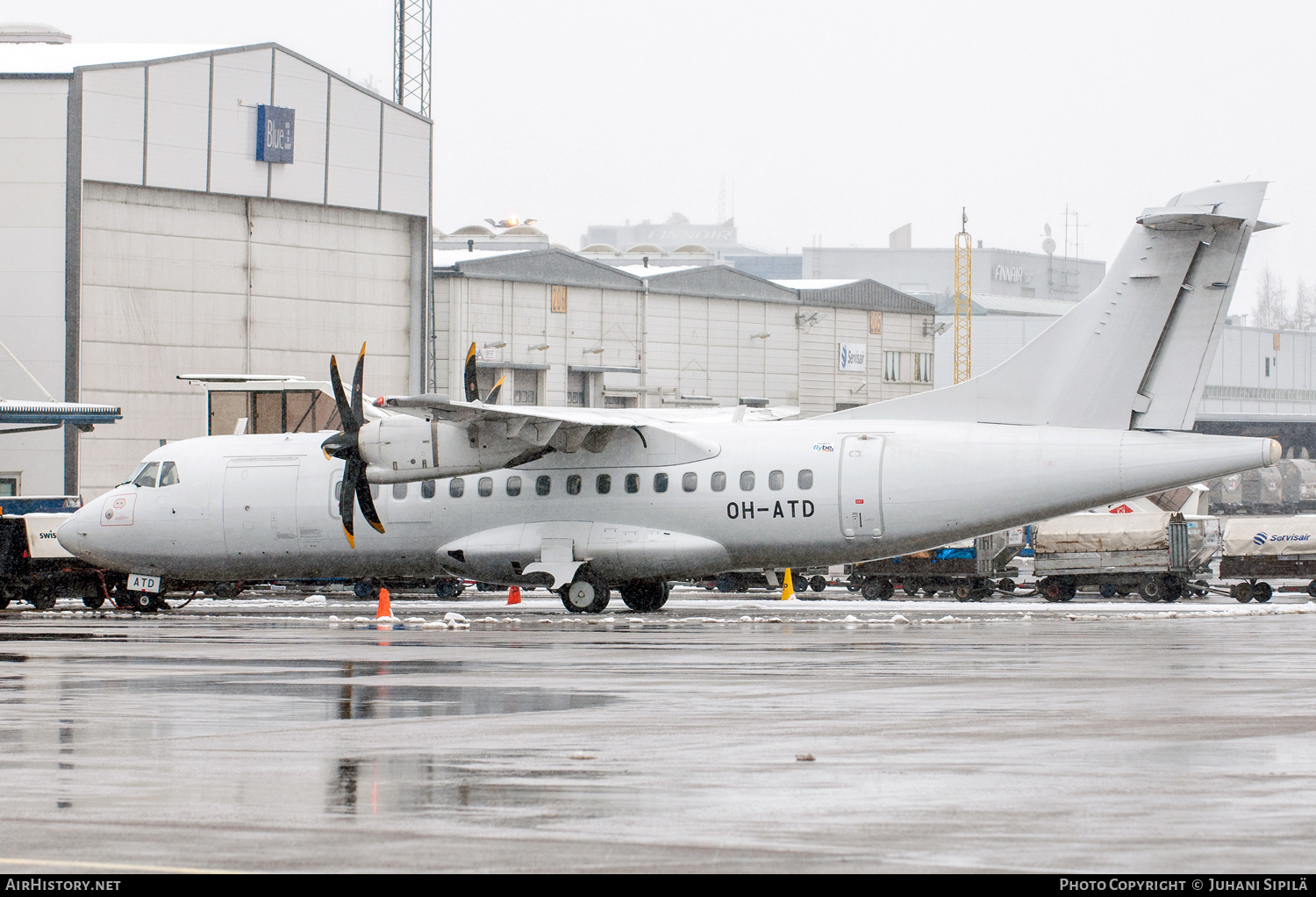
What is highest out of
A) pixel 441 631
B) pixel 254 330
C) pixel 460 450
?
pixel 254 330

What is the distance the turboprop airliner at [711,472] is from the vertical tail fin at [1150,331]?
1.4 inches

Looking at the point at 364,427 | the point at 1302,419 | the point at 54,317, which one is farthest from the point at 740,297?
the point at 1302,419

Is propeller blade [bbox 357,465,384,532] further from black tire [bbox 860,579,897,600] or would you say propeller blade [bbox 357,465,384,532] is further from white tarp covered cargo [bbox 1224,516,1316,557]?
white tarp covered cargo [bbox 1224,516,1316,557]

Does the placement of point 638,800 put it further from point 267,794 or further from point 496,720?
point 496,720

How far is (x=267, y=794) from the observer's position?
31.5ft

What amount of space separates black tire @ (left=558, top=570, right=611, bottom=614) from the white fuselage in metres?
0.28

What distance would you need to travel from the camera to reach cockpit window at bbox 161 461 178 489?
34.8 m

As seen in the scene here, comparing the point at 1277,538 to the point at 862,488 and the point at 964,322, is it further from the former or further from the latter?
the point at 964,322

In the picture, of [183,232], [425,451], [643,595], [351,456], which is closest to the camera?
[425,451]

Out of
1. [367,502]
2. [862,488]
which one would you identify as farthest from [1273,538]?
[367,502]

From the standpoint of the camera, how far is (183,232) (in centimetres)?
5772

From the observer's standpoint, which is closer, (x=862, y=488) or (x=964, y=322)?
(x=862, y=488)

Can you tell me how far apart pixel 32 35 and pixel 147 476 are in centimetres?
3502

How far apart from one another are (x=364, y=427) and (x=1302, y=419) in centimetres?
12545
